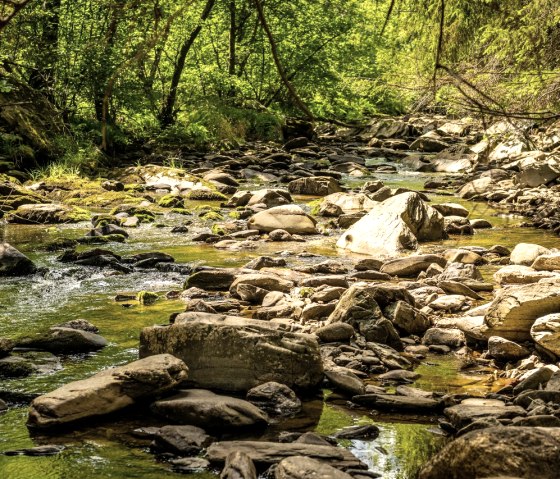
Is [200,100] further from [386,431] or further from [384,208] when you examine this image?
[386,431]

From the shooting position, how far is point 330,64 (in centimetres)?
2533

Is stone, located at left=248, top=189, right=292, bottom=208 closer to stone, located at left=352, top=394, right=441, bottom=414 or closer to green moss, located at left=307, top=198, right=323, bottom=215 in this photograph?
green moss, located at left=307, top=198, right=323, bottom=215

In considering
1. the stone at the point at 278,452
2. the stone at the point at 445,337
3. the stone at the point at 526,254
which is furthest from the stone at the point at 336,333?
the stone at the point at 526,254

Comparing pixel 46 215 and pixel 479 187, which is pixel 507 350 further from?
pixel 479 187

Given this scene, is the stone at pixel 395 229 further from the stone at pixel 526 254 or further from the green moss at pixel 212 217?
the green moss at pixel 212 217

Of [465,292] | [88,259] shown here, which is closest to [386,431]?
[465,292]

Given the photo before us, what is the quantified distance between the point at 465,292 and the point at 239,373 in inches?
134

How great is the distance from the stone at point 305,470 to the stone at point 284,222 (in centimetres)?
816

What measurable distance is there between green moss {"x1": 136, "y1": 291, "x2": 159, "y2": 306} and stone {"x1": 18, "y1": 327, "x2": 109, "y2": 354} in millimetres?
1531

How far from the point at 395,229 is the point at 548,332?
5258 mm

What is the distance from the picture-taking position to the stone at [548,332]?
539 centimetres

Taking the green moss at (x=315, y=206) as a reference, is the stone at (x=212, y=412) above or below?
above

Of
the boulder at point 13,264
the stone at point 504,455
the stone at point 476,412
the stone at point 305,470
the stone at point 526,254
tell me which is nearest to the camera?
the stone at point 504,455

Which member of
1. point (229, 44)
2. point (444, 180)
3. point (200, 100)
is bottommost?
point (444, 180)
